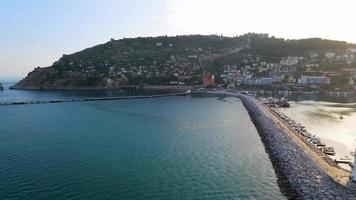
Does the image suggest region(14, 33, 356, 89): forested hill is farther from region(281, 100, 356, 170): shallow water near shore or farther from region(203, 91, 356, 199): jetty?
region(203, 91, 356, 199): jetty

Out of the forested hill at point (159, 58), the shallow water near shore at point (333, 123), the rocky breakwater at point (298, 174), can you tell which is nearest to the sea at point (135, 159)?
the rocky breakwater at point (298, 174)

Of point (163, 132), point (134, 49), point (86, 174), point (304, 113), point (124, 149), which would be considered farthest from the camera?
point (134, 49)

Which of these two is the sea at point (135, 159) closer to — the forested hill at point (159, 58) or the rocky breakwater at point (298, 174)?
the rocky breakwater at point (298, 174)

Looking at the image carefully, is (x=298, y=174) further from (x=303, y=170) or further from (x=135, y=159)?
(x=135, y=159)

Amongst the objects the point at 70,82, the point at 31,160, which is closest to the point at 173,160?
the point at 31,160

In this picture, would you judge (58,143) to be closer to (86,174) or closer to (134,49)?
(86,174)
